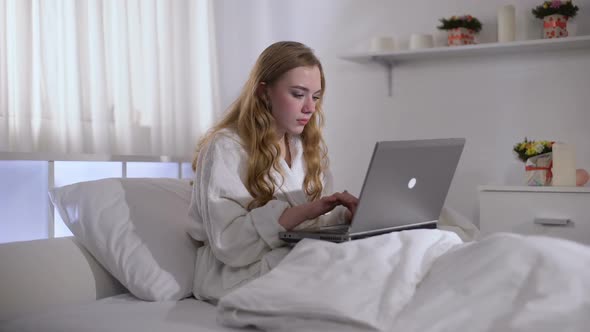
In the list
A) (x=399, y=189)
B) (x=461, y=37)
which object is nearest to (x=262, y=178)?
(x=399, y=189)

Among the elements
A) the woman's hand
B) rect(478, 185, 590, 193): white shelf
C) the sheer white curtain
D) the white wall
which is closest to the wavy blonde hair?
the woman's hand

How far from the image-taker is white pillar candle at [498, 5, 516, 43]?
281 cm

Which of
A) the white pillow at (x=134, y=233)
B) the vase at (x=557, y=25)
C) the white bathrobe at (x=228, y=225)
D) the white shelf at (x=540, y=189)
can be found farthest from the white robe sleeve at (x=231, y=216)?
the vase at (x=557, y=25)

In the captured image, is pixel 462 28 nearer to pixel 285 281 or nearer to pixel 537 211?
pixel 537 211

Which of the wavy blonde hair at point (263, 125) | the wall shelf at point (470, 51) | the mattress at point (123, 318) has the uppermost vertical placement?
the wall shelf at point (470, 51)

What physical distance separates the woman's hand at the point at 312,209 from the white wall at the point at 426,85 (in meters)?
1.52

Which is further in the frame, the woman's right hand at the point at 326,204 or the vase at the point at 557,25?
the vase at the point at 557,25

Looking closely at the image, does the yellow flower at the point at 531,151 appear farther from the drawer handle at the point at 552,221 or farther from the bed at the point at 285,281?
the bed at the point at 285,281

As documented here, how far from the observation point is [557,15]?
2730 mm

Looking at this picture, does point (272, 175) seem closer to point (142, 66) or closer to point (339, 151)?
point (142, 66)

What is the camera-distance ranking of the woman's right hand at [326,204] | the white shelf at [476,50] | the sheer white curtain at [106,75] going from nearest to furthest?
the woman's right hand at [326,204], the sheer white curtain at [106,75], the white shelf at [476,50]

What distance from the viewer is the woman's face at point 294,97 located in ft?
6.30

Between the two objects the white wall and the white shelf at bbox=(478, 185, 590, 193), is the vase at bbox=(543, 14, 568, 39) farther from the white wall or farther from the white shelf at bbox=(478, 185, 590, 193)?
the white shelf at bbox=(478, 185, 590, 193)

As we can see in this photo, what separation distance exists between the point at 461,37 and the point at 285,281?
1828 mm
